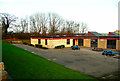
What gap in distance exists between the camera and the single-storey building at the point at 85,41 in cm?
2864

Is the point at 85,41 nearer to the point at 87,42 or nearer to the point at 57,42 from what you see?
the point at 87,42

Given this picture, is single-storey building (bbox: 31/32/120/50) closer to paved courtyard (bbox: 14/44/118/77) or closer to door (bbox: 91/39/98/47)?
door (bbox: 91/39/98/47)

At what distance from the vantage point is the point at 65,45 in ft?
114

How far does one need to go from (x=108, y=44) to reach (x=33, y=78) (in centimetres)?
2713

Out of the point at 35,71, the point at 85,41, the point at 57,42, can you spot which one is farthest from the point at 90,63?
the point at 85,41

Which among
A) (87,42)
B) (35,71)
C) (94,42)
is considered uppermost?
(94,42)

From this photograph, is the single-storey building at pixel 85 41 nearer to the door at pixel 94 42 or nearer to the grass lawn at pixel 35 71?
the door at pixel 94 42

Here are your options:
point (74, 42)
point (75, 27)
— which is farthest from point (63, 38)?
Answer: point (75, 27)

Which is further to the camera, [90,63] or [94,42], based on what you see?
[94,42]

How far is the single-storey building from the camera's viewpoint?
1128 inches

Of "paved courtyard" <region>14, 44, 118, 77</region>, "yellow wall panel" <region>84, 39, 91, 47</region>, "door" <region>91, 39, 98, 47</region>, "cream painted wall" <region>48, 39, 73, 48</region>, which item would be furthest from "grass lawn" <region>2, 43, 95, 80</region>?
"yellow wall panel" <region>84, 39, 91, 47</region>

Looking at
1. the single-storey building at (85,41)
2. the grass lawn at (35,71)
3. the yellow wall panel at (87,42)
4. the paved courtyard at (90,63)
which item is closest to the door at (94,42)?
the single-storey building at (85,41)

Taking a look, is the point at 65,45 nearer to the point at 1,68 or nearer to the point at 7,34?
the point at 1,68

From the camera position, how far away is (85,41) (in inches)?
1406
